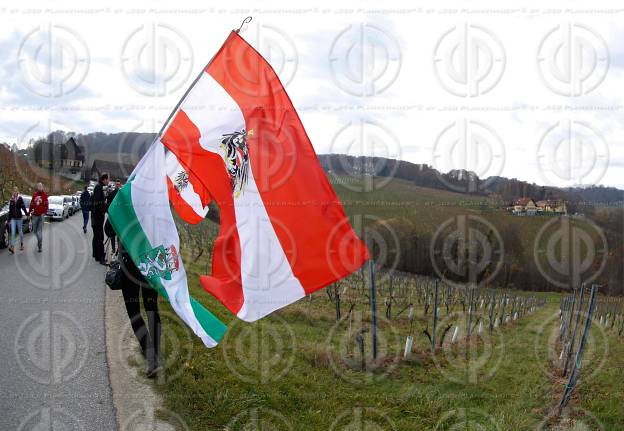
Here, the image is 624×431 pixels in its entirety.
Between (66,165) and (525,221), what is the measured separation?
5362 centimetres

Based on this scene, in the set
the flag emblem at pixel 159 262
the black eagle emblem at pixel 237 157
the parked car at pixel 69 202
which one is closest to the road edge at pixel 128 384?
the flag emblem at pixel 159 262

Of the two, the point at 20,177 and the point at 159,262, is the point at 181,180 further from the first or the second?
the point at 20,177

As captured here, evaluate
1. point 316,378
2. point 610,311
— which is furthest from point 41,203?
point 610,311

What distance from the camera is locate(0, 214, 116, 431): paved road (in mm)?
4844

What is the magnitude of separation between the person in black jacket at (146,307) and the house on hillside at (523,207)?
61.3 meters

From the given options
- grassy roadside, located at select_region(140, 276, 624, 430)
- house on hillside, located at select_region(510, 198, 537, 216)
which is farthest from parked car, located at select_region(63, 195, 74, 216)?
house on hillside, located at select_region(510, 198, 537, 216)

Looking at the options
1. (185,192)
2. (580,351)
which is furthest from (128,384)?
(580,351)

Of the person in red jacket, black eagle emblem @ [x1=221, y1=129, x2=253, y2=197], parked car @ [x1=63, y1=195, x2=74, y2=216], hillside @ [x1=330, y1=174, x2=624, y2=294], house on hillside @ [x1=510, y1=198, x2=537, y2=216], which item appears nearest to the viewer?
black eagle emblem @ [x1=221, y1=129, x2=253, y2=197]

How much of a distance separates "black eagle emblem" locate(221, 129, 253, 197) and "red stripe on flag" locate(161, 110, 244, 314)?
7 cm

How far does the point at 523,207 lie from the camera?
6247 cm

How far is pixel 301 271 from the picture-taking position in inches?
185

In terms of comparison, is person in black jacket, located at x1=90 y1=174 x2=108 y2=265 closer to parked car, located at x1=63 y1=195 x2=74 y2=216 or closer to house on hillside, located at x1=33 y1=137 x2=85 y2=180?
parked car, located at x1=63 y1=195 x2=74 y2=216

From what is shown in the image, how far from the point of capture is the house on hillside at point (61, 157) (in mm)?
48562

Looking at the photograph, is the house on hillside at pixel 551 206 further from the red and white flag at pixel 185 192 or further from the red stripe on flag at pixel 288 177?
the red stripe on flag at pixel 288 177
